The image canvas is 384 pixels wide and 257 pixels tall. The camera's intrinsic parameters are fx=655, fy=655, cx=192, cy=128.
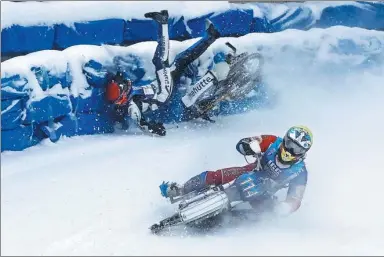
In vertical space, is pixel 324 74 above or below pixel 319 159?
above

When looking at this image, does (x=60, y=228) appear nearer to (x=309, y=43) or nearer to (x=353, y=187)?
(x=353, y=187)

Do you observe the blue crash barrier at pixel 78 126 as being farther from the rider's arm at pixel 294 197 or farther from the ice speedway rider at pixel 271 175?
the rider's arm at pixel 294 197

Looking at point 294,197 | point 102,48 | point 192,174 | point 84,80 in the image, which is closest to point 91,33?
point 102,48

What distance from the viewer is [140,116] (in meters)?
5.99

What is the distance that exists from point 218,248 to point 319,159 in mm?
2313

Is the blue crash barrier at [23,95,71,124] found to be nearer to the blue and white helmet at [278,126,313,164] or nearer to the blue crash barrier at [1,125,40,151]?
the blue crash barrier at [1,125,40,151]

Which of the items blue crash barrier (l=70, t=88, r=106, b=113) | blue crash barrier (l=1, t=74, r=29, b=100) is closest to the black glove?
blue crash barrier (l=70, t=88, r=106, b=113)

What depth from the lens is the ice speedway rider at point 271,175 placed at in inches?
174

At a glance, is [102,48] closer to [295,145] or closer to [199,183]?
[199,183]

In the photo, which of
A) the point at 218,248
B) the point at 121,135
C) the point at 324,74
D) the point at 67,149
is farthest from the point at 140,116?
the point at 324,74

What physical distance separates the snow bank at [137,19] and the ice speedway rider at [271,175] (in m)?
1.78

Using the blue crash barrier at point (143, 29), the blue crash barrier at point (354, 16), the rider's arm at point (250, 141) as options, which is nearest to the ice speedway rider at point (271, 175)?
the rider's arm at point (250, 141)

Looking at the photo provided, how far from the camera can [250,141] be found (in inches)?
179

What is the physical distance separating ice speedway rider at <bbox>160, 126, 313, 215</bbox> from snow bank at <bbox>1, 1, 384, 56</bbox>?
178cm
